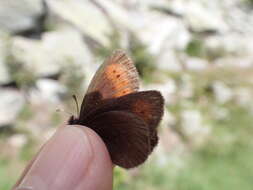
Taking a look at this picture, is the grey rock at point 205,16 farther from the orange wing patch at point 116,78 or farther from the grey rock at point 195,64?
the orange wing patch at point 116,78

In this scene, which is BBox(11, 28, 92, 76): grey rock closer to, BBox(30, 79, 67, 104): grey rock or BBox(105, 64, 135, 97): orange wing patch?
BBox(30, 79, 67, 104): grey rock

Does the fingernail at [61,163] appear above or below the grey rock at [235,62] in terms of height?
above

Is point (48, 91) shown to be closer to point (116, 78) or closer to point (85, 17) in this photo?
point (85, 17)

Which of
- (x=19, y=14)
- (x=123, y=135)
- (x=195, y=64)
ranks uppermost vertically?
(x=123, y=135)

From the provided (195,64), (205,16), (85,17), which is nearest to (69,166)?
(85,17)

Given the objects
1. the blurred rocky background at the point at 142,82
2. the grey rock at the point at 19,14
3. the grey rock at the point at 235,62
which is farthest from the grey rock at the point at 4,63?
the grey rock at the point at 235,62

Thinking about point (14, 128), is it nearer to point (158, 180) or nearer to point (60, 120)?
point (60, 120)
